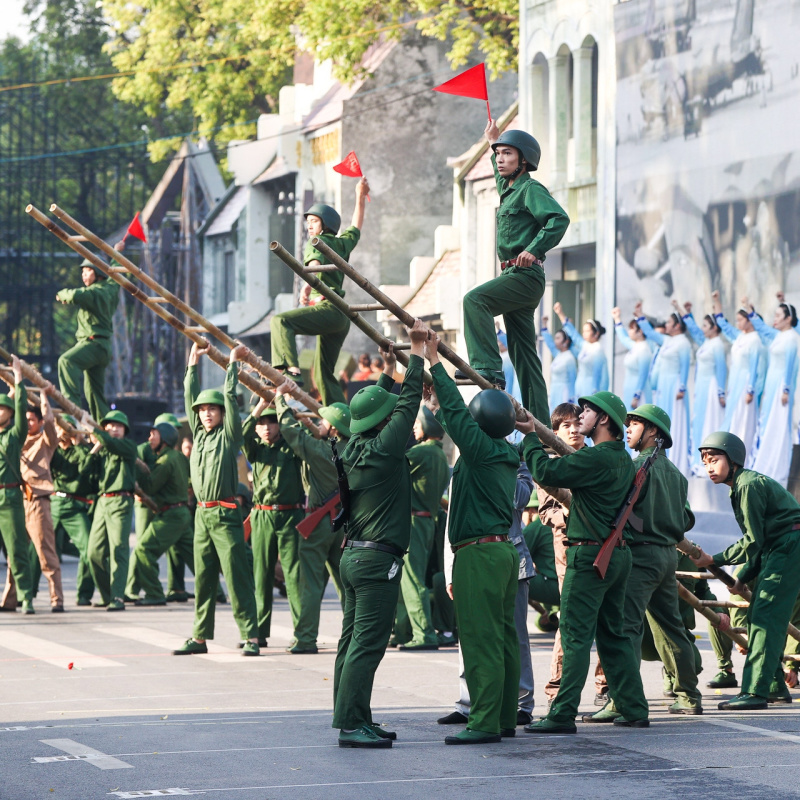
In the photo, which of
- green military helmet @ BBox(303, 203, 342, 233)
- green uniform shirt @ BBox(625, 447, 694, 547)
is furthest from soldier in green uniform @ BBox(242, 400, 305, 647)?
green uniform shirt @ BBox(625, 447, 694, 547)

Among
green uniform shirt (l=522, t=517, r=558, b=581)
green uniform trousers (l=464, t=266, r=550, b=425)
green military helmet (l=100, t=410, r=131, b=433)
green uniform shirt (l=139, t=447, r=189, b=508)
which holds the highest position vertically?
green uniform trousers (l=464, t=266, r=550, b=425)

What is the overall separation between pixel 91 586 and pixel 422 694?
7.88 metres

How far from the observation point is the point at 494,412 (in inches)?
388

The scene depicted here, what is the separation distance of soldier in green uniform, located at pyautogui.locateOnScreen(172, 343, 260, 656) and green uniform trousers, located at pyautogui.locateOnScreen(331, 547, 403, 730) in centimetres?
453

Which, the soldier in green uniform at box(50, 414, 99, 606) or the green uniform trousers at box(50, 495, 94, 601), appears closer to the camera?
the soldier in green uniform at box(50, 414, 99, 606)

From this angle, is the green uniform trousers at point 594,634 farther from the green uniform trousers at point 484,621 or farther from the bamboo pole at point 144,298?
the bamboo pole at point 144,298

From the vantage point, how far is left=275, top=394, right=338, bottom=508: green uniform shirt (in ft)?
46.6

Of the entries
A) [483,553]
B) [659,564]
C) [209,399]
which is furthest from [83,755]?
[209,399]

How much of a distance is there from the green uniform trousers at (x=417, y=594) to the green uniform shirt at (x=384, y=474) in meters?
5.01

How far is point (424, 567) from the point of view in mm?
15391

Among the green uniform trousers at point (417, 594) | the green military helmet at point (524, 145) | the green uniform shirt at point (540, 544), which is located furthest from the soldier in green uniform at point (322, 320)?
the green military helmet at point (524, 145)

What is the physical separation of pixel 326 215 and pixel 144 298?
167cm

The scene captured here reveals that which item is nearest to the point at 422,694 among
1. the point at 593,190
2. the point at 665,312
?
the point at 665,312

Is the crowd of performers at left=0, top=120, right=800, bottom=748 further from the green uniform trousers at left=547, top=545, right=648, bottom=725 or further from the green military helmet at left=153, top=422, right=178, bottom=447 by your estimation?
the green military helmet at left=153, top=422, right=178, bottom=447
